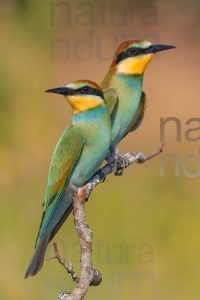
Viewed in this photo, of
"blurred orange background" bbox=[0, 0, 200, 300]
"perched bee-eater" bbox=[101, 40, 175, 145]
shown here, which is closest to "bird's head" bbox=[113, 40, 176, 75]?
"perched bee-eater" bbox=[101, 40, 175, 145]

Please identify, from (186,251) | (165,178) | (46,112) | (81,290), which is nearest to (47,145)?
(46,112)

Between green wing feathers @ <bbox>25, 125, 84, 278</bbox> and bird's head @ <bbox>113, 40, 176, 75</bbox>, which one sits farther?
bird's head @ <bbox>113, 40, 176, 75</bbox>

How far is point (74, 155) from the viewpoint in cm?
250

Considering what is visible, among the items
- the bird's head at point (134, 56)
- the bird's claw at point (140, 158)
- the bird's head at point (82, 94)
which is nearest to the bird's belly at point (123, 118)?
the bird's head at point (134, 56)

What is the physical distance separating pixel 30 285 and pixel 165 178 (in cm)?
96

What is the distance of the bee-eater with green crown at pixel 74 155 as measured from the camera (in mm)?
2383

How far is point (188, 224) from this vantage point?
4.46 meters

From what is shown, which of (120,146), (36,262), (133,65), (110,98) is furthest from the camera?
(120,146)

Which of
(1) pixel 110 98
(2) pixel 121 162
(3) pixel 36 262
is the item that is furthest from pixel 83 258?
(1) pixel 110 98

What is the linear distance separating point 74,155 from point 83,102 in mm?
154

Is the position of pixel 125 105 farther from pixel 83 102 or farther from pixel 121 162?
pixel 83 102

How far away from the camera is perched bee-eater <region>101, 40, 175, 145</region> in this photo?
2.87 m

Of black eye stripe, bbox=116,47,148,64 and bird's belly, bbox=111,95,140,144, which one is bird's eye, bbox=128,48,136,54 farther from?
bird's belly, bbox=111,95,140,144

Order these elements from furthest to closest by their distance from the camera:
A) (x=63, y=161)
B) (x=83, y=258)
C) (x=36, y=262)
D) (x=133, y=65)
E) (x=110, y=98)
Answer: (x=133, y=65), (x=110, y=98), (x=63, y=161), (x=36, y=262), (x=83, y=258)
